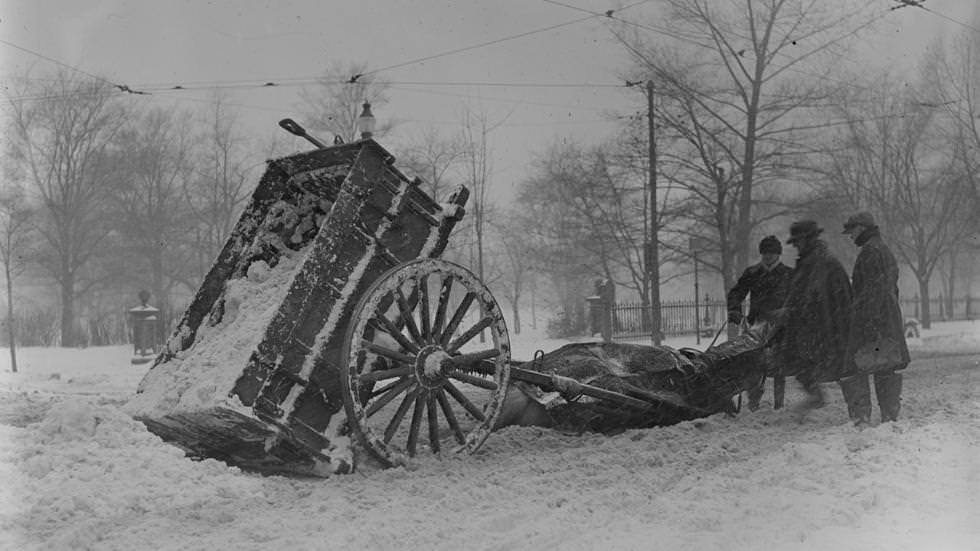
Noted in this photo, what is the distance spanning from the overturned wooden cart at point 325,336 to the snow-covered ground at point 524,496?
0.20m

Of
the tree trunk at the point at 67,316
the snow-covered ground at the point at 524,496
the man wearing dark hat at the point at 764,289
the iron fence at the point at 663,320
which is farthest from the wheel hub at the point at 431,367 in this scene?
the tree trunk at the point at 67,316

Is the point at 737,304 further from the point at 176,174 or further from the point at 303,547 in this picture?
the point at 176,174

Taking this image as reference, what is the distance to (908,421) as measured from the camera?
5.01m

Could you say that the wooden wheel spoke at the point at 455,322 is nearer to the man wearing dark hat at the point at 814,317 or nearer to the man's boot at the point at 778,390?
the man wearing dark hat at the point at 814,317

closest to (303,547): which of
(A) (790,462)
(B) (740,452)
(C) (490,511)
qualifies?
(C) (490,511)

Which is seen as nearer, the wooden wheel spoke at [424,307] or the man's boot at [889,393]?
the wooden wheel spoke at [424,307]

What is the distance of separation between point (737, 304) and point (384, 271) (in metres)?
3.99

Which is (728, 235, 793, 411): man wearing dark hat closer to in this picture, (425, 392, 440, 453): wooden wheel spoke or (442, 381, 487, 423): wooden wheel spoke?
(442, 381, 487, 423): wooden wheel spoke

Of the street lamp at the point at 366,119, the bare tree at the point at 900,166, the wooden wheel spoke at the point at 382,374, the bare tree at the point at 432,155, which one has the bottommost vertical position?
the wooden wheel spoke at the point at 382,374

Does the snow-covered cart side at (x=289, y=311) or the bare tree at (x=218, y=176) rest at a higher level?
the bare tree at (x=218, y=176)

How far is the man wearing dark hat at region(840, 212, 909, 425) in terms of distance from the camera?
17.5 ft

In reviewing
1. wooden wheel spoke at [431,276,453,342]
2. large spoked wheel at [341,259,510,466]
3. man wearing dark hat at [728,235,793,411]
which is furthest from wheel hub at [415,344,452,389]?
man wearing dark hat at [728,235,793,411]

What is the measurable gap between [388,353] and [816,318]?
149 inches

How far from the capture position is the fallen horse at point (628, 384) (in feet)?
16.6
